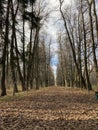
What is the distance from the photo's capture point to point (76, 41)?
3638 centimetres

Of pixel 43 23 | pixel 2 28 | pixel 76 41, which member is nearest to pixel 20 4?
pixel 2 28

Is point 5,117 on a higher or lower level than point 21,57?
lower

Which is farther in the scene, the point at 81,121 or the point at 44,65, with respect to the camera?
the point at 44,65

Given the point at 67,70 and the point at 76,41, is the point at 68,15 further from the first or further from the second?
the point at 67,70

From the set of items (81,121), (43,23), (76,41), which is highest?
(43,23)

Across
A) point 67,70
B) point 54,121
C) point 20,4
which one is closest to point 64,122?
point 54,121

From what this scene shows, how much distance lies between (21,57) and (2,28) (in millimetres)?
9133

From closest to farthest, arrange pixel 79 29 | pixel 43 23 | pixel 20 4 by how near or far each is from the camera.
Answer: pixel 20 4, pixel 79 29, pixel 43 23

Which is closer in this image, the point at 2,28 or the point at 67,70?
the point at 2,28

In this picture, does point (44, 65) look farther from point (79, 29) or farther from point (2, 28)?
point (2, 28)

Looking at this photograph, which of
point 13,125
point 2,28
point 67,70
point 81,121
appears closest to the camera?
point 13,125

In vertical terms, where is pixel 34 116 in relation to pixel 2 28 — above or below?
below

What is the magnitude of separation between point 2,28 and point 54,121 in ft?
45.2

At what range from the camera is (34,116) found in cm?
859
